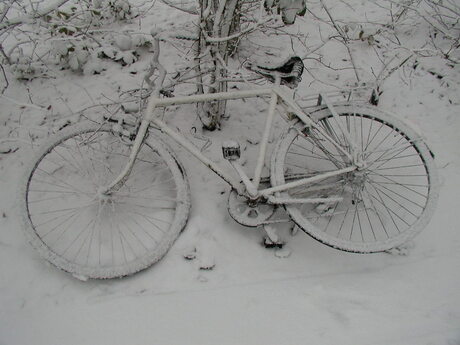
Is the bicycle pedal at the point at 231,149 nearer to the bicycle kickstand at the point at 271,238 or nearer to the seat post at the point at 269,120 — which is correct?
the seat post at the point at 269,120

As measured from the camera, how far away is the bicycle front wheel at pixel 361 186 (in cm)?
282

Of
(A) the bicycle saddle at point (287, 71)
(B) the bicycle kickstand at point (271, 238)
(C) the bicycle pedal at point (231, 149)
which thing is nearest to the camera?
(A) the bicycle saddle at point (287, 71)

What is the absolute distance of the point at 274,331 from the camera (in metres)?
2.63

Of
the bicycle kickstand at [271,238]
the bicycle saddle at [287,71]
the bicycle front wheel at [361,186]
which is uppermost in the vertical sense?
the bicycle saddle at [287,71]

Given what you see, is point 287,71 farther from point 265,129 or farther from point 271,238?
point 271,238

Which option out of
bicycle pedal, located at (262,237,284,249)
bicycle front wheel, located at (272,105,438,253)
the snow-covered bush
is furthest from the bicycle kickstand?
the snow-covered bush

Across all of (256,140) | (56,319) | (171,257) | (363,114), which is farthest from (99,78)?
(363,114)

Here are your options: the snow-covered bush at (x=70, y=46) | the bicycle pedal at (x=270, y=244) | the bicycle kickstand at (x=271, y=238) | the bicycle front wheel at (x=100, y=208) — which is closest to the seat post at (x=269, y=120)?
the bicycle kickstand at (x=271, y=238)

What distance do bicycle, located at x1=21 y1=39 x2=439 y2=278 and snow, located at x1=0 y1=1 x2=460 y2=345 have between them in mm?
180

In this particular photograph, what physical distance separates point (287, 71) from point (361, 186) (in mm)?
1032

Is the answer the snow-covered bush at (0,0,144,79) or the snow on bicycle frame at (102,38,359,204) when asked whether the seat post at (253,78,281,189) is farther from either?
the snow-covered bush at (0,0,144,79)

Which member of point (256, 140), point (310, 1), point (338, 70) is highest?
point (310, 1)

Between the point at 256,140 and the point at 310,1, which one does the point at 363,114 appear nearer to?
the point at 256,140

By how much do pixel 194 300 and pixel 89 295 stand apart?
0.79m
